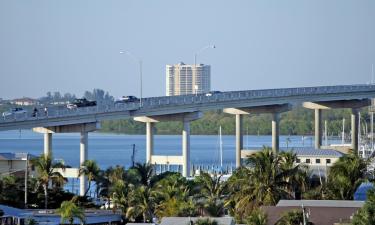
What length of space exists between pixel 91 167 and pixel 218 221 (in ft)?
83.9

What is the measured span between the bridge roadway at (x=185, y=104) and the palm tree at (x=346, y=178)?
2960 cm

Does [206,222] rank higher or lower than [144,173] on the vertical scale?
lower

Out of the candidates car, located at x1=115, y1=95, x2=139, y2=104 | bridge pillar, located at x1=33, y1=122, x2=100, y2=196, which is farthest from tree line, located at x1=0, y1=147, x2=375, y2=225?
car, located at x1=115, y1=95, x2=139, y2=104

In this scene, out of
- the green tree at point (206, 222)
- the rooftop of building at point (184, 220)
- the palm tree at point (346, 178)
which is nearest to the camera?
the green tree at point (206, 222)

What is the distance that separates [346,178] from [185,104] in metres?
48.3

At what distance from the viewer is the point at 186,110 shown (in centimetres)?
11612

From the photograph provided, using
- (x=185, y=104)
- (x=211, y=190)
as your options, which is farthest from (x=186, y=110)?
(x=211, y=190)

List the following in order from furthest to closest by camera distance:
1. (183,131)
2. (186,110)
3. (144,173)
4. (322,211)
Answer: (183,131), (186,110), (144,173), (322,211)

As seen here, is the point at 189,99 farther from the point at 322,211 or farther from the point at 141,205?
the point at 322,211


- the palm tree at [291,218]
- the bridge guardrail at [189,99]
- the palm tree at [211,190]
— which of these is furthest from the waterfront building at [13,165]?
the palm tree at [291,218]

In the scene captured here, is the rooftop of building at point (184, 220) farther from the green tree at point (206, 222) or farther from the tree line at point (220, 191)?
the tree line at point (220, 191)

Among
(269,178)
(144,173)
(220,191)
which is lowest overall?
(220,191)

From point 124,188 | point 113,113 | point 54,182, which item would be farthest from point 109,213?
point 113,113

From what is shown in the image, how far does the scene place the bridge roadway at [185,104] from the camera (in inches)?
3752
